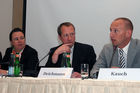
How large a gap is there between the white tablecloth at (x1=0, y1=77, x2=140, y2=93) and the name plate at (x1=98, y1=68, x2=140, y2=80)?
0.14 meters

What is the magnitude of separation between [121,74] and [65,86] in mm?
464

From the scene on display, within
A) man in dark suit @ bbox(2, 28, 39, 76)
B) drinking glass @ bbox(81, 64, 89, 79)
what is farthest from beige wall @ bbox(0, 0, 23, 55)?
drinking glass @ bbox(81, 64, 89, 79)

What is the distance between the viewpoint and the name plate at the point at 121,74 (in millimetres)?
2484

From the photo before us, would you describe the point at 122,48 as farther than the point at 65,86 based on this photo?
Yes

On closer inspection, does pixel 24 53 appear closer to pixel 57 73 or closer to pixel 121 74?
pixel 57 73

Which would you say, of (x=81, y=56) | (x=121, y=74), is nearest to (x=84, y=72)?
(x=121, y=74)

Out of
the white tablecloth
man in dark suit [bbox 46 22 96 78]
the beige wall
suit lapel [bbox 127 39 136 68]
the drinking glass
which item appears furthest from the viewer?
the beige wall

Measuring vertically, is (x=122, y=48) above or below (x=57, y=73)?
above

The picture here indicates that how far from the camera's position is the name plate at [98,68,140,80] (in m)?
2.48

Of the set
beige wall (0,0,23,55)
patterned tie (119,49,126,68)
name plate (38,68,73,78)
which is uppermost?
beige wall (0,0,23,55)

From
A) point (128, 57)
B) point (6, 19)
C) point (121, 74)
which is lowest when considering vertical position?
point (121, 74)

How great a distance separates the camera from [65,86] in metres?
2.62

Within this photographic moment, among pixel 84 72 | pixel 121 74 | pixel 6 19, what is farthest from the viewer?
pixel 6 19

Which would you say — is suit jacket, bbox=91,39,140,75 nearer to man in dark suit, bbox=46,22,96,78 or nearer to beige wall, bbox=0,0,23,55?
man in dark suit, bbox=46,22,96,78
